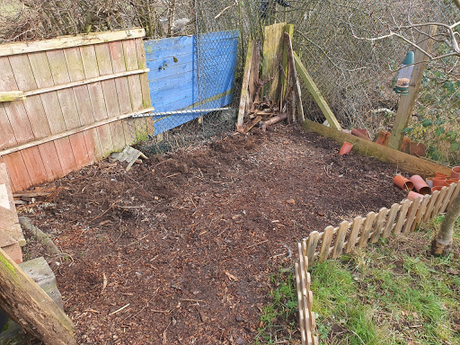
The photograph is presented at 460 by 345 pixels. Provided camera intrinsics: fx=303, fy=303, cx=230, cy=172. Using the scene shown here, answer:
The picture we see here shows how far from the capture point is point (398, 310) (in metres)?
2.37

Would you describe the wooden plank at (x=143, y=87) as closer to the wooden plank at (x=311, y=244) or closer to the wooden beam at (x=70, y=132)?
the wooden beam at (x=70, y=132)

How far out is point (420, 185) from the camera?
3658 millimetres

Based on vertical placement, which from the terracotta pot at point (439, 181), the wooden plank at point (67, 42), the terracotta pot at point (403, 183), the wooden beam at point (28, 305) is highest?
the wooden plank at point (67, 42)

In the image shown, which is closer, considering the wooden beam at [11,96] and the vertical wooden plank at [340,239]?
the vertical wooden plank at [340,239]

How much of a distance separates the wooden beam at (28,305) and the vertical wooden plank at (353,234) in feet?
7.60

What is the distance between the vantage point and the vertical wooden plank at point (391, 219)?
111 inches

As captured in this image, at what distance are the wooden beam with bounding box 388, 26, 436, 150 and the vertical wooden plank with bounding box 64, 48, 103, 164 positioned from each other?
4193 mm

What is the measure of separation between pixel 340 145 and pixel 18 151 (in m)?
4.51

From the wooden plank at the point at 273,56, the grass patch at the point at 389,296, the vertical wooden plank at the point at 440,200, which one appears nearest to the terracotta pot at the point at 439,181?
the vertical wooden plank at the point at 440,200

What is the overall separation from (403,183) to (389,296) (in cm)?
176

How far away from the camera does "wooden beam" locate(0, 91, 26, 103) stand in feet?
10.6

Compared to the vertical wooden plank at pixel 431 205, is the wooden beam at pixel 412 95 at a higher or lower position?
higher

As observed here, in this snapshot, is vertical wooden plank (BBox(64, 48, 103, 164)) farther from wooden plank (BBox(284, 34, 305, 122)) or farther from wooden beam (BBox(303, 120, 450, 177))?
wooden beam (BBox(303, 120, 450, 177))

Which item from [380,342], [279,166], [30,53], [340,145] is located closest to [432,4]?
[340,145]
